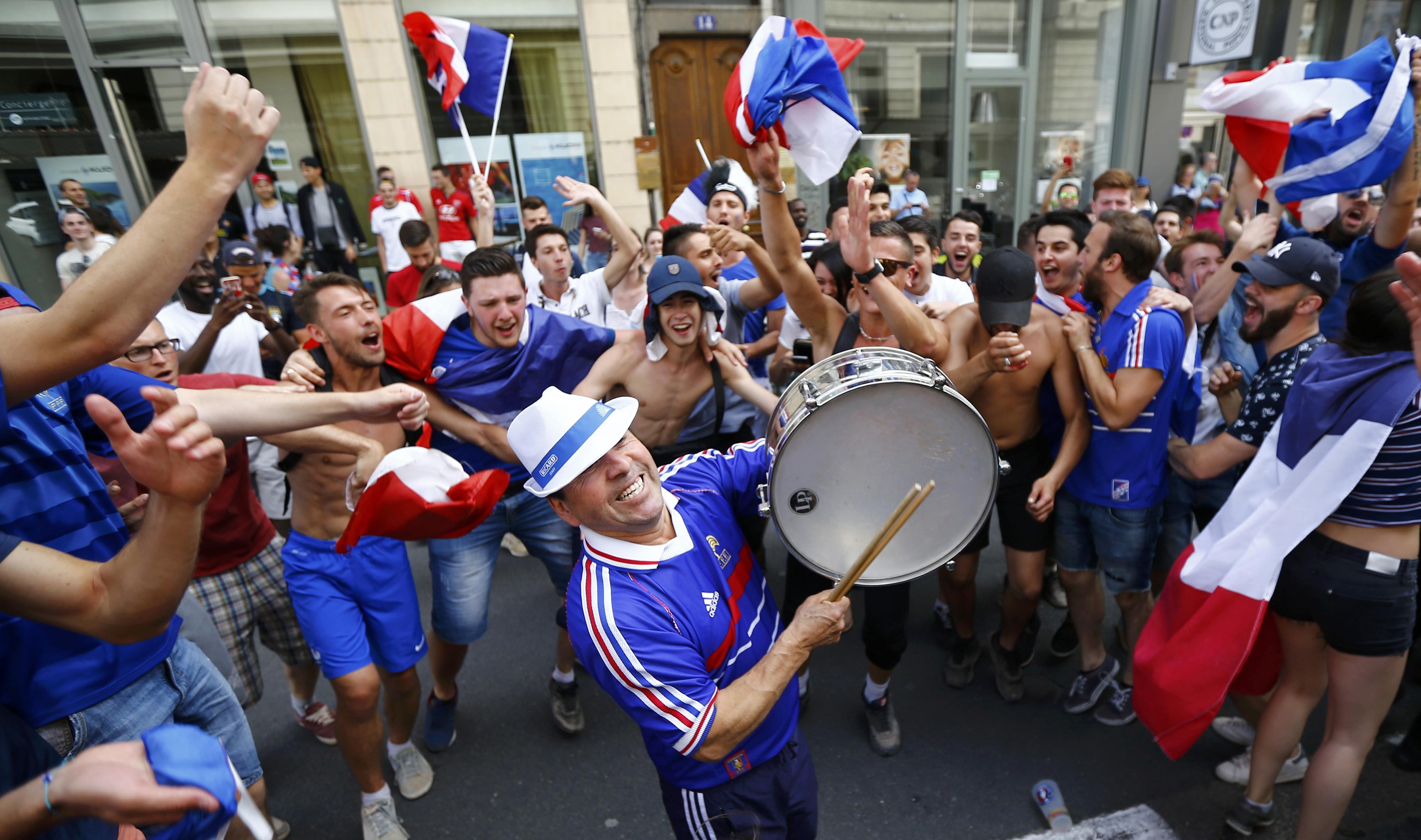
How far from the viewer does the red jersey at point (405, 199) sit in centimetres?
902

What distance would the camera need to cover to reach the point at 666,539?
6.69 feet

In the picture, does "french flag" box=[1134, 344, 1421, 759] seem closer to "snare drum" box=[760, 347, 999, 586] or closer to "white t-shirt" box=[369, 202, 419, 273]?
"snare drum" box=[760, 347, 999, 586]

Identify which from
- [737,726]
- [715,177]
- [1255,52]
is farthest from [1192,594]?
[1255,52]

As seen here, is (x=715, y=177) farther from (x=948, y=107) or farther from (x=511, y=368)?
(x=948, y=107)

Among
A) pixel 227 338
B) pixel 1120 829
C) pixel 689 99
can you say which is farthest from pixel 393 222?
pixel 1120 829

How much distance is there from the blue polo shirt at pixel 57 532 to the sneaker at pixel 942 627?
3.43m

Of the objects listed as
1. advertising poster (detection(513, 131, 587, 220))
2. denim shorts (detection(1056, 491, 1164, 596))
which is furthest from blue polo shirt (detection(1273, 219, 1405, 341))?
advertising poster (detection(513, 131, 587, 220))

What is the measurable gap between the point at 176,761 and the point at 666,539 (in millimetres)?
1154

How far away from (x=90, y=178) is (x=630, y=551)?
1053 cm

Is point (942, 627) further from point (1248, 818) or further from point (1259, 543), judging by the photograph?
point (1259, 543)

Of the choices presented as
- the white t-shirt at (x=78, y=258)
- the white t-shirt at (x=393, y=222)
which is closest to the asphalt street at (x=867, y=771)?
the white t-shirt at (x=78, y=258)

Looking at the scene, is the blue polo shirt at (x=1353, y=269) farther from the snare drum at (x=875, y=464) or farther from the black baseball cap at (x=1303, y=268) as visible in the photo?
the snare drum at (x=875, y=464)

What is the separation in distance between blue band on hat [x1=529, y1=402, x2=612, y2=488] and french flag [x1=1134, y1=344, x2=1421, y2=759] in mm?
2143

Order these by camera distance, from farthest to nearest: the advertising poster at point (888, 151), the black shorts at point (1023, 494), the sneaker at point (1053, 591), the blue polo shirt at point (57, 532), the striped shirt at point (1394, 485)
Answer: the advertising poster at point (888, 151)
the sneaker at point (1053, 591)
the black shorts at point (1023, 494)
the striped shirt at point (1394, 485)
the blue polo shirt at point (57, 532)
